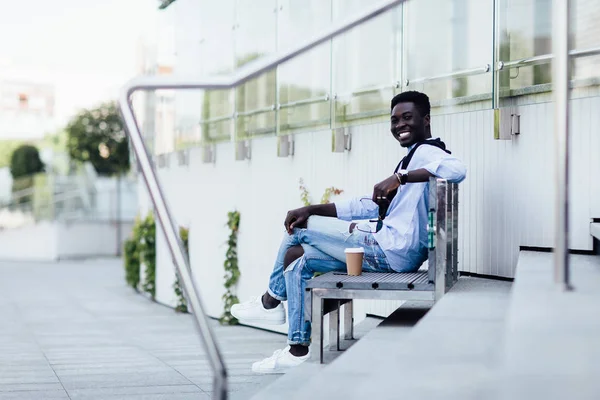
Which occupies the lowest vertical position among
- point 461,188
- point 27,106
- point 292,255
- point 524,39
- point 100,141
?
point 292,255

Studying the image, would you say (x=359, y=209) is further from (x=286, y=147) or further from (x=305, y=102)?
(x=286, y=147)

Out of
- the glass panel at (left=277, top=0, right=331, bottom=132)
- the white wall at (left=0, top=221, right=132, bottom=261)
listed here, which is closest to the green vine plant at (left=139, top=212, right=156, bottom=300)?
the glass panel at (left=277, top=0, right=331, bottom=132)

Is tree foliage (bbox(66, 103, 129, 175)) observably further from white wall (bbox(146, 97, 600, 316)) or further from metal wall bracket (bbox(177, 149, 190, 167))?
white wall (bbox(146, 97, 600, 316))

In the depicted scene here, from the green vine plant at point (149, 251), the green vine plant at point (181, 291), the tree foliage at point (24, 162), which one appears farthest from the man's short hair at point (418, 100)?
the tree foliage at point (24, 162)

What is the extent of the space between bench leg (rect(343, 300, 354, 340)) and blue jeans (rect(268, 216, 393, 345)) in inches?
30.2

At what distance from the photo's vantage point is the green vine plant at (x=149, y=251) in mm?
13965

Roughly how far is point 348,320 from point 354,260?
3.34 ft

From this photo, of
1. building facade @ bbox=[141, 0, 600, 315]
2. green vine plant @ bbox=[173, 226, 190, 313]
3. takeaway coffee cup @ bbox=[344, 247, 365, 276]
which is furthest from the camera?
green vine plant @ bbox=[173, 226, 190, 313]

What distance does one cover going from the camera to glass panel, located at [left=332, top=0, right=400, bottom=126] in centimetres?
707

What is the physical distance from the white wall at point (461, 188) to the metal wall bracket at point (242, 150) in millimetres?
81

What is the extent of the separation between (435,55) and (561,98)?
12.7 feet

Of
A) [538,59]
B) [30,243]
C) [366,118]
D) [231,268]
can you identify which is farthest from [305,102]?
[30,243]

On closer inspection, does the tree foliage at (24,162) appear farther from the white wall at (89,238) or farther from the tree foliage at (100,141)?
the white wall at (89,238)

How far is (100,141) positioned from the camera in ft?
94.0
